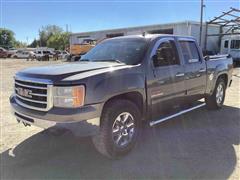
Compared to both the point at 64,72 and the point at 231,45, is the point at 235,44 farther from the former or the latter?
the point at 64,72

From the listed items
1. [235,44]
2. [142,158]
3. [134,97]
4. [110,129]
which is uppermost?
[235,44]

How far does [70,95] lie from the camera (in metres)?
3.44

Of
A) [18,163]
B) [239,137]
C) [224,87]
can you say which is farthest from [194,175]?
[224,87]

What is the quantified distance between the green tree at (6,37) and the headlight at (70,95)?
87.3m

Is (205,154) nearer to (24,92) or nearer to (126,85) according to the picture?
(126,85)

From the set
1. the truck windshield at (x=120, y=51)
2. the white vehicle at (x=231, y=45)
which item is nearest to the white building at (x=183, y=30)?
the white vehicle at (x=231, y=45)

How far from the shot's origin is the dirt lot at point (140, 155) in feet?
11.7

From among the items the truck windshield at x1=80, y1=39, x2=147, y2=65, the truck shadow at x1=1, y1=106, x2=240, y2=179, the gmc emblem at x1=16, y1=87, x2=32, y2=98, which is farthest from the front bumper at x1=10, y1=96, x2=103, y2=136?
the truck windshield at x1=80, y1=39, x2=147, y2=65

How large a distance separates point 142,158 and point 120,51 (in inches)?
76.6

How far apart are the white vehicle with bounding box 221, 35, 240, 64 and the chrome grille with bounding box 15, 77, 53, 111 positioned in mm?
25888

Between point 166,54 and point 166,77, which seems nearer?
point 166,77

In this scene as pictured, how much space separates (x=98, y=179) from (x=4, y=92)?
7116 mm

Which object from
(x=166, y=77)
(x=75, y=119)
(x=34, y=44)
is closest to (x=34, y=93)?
(x=75, y=119)

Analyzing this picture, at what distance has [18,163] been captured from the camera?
153 inches
